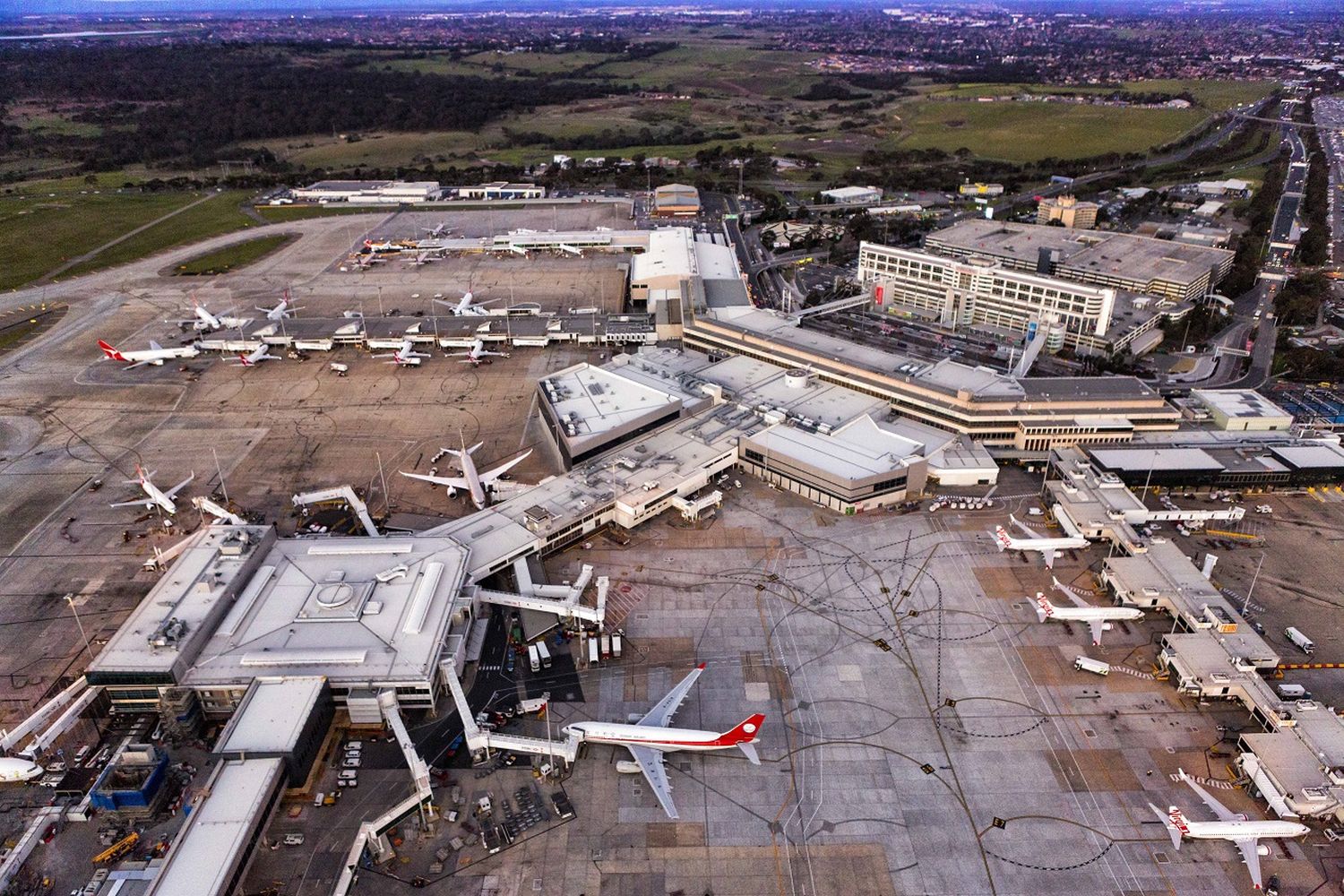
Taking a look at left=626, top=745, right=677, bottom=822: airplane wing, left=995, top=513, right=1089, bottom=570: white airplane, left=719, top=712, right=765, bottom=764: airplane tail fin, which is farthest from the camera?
left=995, top=513, right=1089, bottom=570: white airplane

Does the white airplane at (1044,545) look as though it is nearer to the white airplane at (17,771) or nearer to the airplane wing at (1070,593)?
the airplane wing at (1070,593)

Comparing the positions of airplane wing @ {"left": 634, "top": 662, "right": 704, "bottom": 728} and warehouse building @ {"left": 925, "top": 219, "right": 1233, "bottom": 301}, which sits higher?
warehouse building @ {"left": 925, "top": 219, "right": 1233, "bottom": 301}

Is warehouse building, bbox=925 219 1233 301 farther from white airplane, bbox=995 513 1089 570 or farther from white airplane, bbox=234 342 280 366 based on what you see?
white airplane, bbox=234 342 280 366

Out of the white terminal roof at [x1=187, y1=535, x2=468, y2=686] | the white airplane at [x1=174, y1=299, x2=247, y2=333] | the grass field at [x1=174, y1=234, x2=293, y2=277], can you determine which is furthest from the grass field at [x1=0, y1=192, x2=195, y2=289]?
the white terminal roof at [x1=187, y1=535, x2=468, y2=686]

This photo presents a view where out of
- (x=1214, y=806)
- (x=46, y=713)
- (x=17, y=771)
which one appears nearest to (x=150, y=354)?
(x=46, y=713)

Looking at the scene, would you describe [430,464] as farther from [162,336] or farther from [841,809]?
[162,336]

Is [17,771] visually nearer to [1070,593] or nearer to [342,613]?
[342,613]

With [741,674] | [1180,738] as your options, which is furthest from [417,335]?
[1180,738]

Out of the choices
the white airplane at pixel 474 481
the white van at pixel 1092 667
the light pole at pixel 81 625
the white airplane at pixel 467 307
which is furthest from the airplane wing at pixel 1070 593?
the white airplane at pixel 467 307
